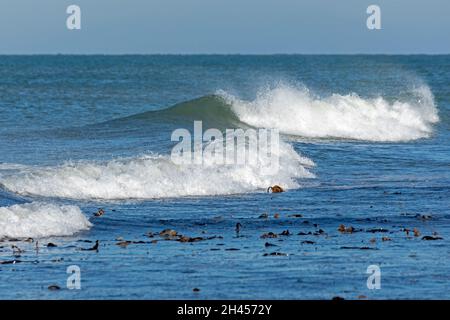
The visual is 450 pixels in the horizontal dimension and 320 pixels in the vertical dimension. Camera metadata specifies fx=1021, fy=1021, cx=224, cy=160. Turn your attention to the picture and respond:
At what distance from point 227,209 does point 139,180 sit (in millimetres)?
3078

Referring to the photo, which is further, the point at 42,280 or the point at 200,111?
the point at 200,111

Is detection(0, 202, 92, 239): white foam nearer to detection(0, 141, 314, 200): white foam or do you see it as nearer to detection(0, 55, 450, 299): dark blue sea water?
detection(0, 55, 450, 299): dark blue sea water

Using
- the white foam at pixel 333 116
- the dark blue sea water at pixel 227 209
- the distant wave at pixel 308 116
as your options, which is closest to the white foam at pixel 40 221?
the dark blue sea water at pixel 227 209

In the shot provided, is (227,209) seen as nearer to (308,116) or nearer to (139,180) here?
(139,180)

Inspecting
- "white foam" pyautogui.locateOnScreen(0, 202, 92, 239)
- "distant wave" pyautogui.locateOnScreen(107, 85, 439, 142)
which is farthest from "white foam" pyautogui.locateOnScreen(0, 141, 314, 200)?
"distant wave" pyautogui.locateOnScreen(107, 85, 439, 142)

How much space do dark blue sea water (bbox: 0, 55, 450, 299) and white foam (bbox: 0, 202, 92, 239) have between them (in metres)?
0.03

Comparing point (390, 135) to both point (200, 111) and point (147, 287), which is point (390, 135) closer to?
point (200, 111)

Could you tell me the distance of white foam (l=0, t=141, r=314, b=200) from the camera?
19.7m

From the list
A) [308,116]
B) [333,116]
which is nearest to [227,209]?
[308,116]

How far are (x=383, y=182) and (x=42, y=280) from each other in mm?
11554

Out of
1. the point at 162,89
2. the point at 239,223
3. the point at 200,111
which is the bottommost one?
the point at 239,223

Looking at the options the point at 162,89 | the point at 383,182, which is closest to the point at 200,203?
the point at 383,182

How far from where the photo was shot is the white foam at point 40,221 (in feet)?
48.1
